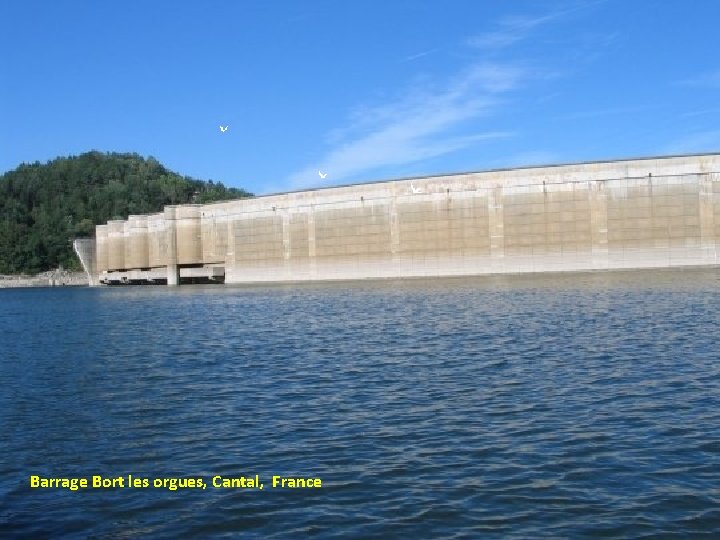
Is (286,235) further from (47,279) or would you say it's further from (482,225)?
(47,279)

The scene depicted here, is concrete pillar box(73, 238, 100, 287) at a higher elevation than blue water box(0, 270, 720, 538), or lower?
higher

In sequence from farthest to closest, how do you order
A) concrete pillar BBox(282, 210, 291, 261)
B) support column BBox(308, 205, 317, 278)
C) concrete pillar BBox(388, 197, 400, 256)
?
concrete pillar BBox(282, 210, 291, 261)
support column BBox(308, 205, 317, 278)
concrete pillar BBox(388, 197, 400, 256)

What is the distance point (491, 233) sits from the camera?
74.1 metres

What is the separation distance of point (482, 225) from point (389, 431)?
61676 mm

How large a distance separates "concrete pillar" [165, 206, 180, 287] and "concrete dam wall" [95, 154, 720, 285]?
16.3 feet

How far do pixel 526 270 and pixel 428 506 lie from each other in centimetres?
6358

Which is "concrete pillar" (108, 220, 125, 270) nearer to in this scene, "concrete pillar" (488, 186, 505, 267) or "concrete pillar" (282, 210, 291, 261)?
"concrete pillar" (282, 210, 291, 261)

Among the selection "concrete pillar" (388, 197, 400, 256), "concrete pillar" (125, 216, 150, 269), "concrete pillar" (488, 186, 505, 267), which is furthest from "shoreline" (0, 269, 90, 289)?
"concrete pillar" (488, 186, 505, 267)

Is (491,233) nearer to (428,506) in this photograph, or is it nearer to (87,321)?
(87,321)

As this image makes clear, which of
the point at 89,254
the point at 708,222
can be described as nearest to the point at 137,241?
the point at 89,254

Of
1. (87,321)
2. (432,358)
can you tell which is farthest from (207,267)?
(432,358)

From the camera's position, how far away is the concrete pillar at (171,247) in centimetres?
9993

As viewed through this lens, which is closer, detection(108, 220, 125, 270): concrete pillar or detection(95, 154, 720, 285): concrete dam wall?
detection(95, 154, 720, 285): concrete dam wall

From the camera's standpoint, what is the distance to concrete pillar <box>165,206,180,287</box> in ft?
328
